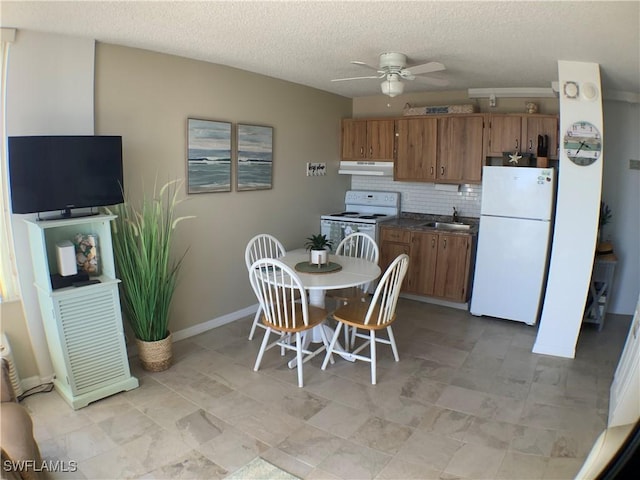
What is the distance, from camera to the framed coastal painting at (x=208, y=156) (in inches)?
150

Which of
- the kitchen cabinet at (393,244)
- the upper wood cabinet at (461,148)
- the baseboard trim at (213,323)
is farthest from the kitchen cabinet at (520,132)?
the baseboard trim at (213,323)

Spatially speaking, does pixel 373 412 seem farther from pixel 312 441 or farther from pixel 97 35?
pixel 97 35

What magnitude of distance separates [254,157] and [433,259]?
2294 mm

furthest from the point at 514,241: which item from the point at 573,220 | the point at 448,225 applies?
the point at 448,225

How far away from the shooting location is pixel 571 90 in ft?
11.1

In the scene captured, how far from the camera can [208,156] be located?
3.95m

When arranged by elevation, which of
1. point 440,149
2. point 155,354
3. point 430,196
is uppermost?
point 440,149

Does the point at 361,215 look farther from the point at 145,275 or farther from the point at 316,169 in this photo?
the point at 145,275

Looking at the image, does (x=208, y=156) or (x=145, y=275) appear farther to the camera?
(x=208, y=156)

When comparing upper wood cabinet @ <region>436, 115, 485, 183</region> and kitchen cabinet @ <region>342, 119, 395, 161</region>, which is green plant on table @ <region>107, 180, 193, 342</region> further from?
upper wood cabinet @ <region>436, 115, 485, 183</region>

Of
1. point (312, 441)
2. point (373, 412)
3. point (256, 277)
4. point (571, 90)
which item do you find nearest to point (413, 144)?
point (571, 90)

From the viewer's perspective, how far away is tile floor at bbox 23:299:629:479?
7.81 feet

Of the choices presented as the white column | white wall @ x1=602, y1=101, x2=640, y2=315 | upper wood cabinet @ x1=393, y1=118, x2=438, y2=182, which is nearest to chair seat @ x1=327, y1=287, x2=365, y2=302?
the white column

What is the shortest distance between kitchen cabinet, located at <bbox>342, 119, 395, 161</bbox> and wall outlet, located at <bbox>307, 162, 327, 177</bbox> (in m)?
0.45
